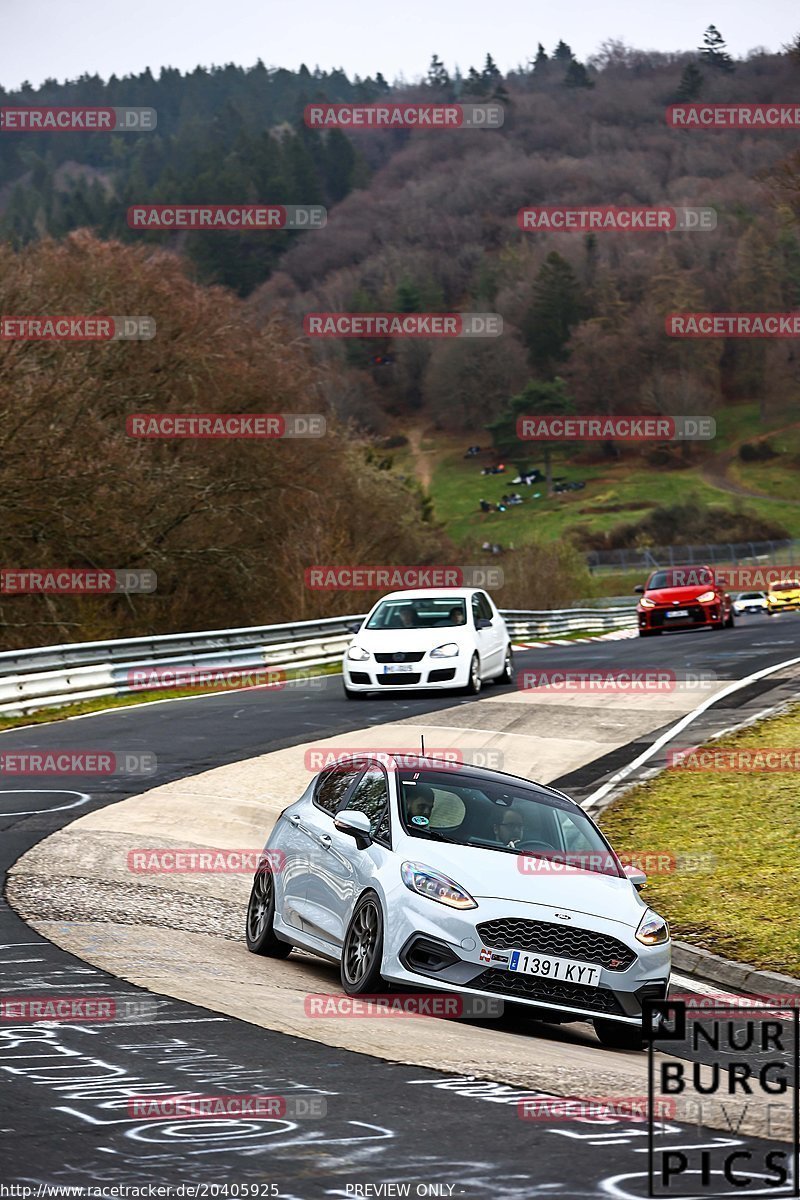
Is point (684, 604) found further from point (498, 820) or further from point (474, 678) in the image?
point (498, 820)

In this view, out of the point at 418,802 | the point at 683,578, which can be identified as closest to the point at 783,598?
the point at 683,578

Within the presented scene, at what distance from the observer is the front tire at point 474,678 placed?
25641 millimetres

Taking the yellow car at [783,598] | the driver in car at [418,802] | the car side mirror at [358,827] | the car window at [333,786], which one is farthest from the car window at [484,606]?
the yellow car at [783,598]

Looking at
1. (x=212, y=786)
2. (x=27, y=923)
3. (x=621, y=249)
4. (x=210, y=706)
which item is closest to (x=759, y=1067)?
(x=27, y=923)

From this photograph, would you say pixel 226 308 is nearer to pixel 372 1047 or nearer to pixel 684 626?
pixel 684 626

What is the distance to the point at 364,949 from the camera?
8969mm

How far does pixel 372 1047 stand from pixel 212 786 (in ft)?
33.2

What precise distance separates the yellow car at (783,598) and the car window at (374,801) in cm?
5311

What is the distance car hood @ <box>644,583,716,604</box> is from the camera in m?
37.6

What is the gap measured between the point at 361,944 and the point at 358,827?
0.71 meters

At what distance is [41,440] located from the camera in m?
32.1

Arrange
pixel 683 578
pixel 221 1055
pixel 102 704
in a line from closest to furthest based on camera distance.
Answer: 1. pixel 221 1055
2. pixel 102 704
3. pixel 683 578

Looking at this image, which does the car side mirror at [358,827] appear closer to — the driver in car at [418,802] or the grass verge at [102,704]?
the driver in car at [418,802]

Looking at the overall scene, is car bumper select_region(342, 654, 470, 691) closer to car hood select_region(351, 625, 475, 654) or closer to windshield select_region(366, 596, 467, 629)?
car hood select_region(351, 625, 475, 654)
